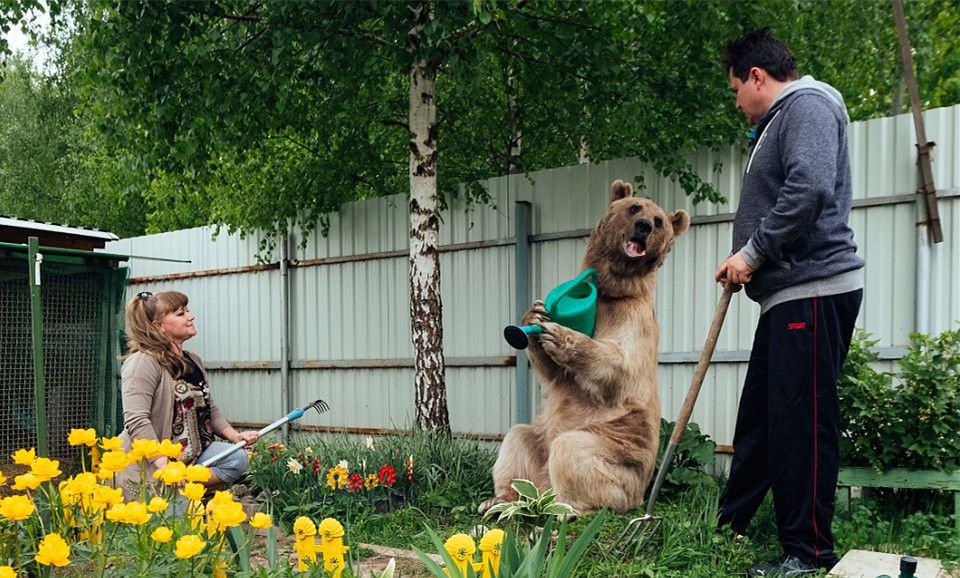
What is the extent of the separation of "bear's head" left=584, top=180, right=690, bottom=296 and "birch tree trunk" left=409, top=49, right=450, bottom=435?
5.66 ft

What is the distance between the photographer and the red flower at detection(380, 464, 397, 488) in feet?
15.4

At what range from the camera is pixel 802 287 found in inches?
121

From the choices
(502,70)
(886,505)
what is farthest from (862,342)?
(502,70)

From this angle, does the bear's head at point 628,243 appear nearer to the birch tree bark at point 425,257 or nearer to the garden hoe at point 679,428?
the garden hoe at point 679,428

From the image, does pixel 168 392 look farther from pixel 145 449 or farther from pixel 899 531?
pixel 899 531

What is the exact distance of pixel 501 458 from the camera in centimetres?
430

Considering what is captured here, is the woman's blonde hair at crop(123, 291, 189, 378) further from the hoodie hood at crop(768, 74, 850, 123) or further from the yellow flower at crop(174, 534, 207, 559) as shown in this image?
the hoodie hood at crop(768, 74, 850, 123)

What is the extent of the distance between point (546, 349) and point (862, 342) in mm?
2084

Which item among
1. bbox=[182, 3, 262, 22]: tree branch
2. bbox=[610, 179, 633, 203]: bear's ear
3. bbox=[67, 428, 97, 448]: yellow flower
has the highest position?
bbox=[182, 3, 262, 22]: tree branch

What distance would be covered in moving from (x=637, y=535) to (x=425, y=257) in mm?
2773

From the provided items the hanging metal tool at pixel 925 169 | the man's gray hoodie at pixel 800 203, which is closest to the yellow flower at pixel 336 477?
the man's gray hoodie at pixel 800 203

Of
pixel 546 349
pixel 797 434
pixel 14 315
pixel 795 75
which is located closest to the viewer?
pixel 797 434

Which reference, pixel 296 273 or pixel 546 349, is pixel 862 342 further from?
pixel 296 273

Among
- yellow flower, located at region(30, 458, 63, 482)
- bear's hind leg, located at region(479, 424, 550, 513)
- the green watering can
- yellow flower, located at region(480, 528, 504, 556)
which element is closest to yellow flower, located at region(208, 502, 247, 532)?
yellow flower, located at region(30, 458, 63, 482)
